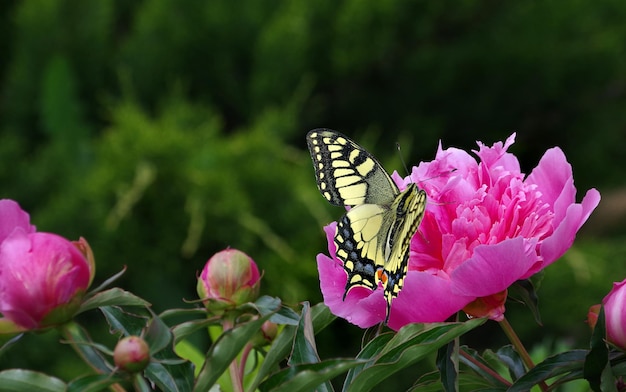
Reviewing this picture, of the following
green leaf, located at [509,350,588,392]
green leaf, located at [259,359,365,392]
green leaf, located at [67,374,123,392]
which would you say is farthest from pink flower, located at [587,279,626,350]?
green leaf, located at [67,374,123,392]

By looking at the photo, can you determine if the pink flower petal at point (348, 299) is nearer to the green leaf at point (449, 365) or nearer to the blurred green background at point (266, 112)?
the green leaf at point (449, 365)

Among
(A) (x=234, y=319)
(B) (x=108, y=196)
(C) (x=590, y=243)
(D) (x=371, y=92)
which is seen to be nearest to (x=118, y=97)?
(B) (x=108, y=196)

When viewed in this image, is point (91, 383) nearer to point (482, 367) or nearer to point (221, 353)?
point (221, 353)

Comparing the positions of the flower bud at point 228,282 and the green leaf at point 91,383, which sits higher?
the flower bud at point 228,282

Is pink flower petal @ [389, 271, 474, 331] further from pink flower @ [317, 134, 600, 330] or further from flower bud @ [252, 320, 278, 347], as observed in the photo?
flower bud @ [252, 320, 278, 347]

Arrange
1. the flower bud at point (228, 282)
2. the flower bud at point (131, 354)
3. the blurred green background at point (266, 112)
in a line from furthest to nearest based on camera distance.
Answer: the blurred green background at point (266, 112)
the flower bud at point (228, 282)
the flower bud at point (131, 354)

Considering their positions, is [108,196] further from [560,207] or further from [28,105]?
[560,207]

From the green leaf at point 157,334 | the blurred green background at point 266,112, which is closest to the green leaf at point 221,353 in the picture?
the green leaf at point 157,334
